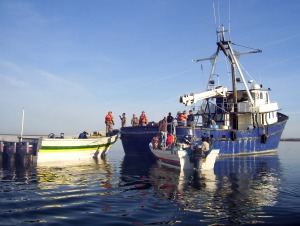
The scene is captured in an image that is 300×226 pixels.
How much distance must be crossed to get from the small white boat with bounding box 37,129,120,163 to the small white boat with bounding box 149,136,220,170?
327 inches

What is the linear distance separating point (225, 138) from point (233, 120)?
17.1 feet

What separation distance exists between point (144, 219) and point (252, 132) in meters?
22.8

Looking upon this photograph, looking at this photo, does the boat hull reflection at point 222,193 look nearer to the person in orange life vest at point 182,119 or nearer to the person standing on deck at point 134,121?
the person in orange life vest at point 182,119

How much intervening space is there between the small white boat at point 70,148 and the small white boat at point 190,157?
8.29m

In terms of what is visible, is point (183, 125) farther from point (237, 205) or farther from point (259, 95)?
point (237, 205)

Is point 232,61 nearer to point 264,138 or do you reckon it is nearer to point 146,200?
point 264,138

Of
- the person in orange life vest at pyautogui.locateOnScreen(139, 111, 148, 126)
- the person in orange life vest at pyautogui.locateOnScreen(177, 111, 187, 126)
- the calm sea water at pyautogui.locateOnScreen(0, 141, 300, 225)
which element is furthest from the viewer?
the person in orange life vest at pyautogui.locateOnScreen(139, 111, 148, 126)

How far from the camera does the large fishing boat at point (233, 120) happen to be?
1015 inches

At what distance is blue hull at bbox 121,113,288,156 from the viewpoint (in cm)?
2442

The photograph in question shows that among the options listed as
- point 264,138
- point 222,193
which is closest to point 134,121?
point 264,138

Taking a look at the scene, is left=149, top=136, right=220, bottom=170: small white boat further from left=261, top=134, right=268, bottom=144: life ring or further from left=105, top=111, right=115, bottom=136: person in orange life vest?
left=261, top=134, right=268, bottom=144: life ring

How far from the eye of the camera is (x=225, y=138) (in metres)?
25.5

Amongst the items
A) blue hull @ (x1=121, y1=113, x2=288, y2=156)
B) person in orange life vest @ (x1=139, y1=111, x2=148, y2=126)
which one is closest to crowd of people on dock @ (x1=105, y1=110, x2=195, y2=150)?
person in orange life vest @ (x1=139, y1=111, x2=148, y2=126)

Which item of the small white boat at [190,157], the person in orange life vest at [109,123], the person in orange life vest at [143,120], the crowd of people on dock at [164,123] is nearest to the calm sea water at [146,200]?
the small white boat at [190,157]
